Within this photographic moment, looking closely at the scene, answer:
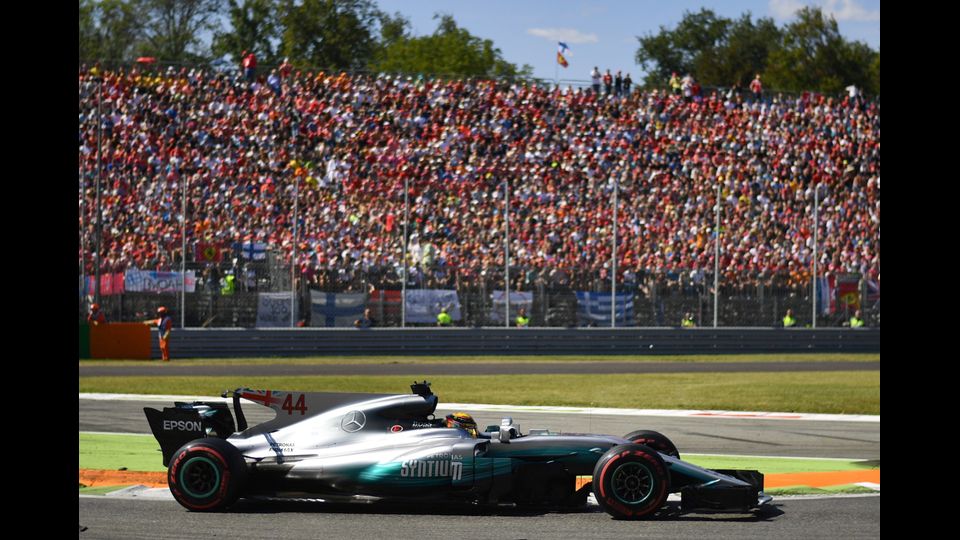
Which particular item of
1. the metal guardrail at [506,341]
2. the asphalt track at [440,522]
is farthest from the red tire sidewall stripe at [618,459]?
the metal guardrail at [506,341]

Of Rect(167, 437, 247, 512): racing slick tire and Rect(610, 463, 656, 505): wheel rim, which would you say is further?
Rect(167, 437, 247, 512): racing slick tire

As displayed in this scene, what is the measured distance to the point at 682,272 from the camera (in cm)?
2938

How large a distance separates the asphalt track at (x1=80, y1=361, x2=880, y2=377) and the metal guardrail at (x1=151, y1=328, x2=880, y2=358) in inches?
77.8

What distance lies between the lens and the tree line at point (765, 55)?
74.1 metres

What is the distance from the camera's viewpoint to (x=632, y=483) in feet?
27.9

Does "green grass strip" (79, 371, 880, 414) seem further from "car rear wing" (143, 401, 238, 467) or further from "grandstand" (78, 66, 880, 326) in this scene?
"car rear wing" (143, 401, 238, 467)

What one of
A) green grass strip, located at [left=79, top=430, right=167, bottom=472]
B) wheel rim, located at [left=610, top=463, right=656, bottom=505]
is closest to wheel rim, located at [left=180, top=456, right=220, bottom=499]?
green grass strip, located at [left=79, top=430, right=167, bottom=472]

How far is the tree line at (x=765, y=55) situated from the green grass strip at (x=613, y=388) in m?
50.8

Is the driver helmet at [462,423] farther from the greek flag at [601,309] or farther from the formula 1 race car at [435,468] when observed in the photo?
the greek flag at [601,309]

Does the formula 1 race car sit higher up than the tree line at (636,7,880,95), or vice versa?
the tree line at (636,7,880,95)

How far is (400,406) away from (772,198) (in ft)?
93.3

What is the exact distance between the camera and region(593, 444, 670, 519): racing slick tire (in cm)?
844

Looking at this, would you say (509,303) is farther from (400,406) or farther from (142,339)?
(400,406)

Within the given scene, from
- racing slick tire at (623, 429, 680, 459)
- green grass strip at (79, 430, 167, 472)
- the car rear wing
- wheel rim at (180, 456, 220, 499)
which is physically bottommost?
green grass strip at (79, 430, 167, 472)
